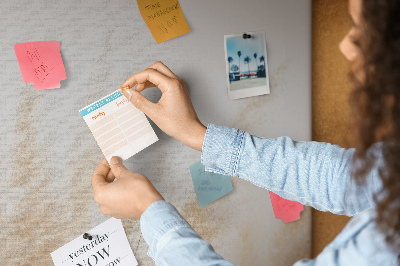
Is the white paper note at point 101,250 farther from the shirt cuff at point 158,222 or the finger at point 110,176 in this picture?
the shirt cuff at point 158,222

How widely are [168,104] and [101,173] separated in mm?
174

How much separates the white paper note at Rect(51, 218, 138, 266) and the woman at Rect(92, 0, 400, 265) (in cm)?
10

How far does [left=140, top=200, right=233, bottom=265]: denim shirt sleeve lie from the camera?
45 cm

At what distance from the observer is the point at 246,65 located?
76 cm

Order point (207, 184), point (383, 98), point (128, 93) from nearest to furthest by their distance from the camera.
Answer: point (383, 98)
point (128, 93)
point (207, 184)

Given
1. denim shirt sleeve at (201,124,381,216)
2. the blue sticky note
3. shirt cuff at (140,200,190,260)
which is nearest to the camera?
shirt cuff at (140,200,190,260)

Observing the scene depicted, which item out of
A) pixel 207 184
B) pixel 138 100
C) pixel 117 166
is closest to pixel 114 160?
pixel 117 166

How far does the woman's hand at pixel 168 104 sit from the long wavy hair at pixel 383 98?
300mm

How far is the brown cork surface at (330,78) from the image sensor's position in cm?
80

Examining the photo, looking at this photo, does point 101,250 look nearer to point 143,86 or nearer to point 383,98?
point 143,86

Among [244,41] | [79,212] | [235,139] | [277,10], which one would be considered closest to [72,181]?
[79,212]

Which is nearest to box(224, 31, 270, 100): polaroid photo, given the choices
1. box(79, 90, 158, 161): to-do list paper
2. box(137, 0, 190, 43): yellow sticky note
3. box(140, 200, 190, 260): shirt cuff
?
box(137, 0, 190, 43): yellow sticky note

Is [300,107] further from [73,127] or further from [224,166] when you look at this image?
[73,127]

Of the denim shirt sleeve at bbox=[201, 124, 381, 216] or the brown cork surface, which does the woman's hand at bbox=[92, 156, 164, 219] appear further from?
the brown cork surface
